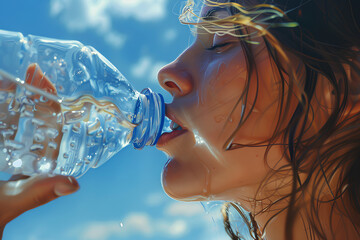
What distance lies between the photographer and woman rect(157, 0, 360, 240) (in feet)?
2.17

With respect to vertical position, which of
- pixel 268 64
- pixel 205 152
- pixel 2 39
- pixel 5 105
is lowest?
pixel 205 152

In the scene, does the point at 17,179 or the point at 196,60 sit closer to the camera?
the point at 17,179

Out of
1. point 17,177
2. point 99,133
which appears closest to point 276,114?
point 99,133

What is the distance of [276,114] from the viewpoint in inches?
26.0

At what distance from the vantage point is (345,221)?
712 mm

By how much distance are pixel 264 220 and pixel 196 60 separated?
399mm

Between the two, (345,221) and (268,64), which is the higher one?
(268,64)

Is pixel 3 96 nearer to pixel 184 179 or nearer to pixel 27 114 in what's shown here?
pixel 27 114

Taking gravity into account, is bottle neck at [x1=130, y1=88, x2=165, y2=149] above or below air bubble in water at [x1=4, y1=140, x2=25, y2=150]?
below

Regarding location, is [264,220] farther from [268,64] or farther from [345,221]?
[268,64]

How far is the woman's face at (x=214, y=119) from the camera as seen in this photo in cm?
66

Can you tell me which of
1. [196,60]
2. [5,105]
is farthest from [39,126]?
[196,60]

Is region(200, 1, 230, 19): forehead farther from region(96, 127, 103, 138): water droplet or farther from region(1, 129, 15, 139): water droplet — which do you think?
region(1, 129, 15, 139): water droplet

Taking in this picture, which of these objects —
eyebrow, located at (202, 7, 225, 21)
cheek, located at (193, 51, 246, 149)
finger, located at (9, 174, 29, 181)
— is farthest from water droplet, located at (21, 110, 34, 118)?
eyebrow, located at (202, 7, 225, 21)
